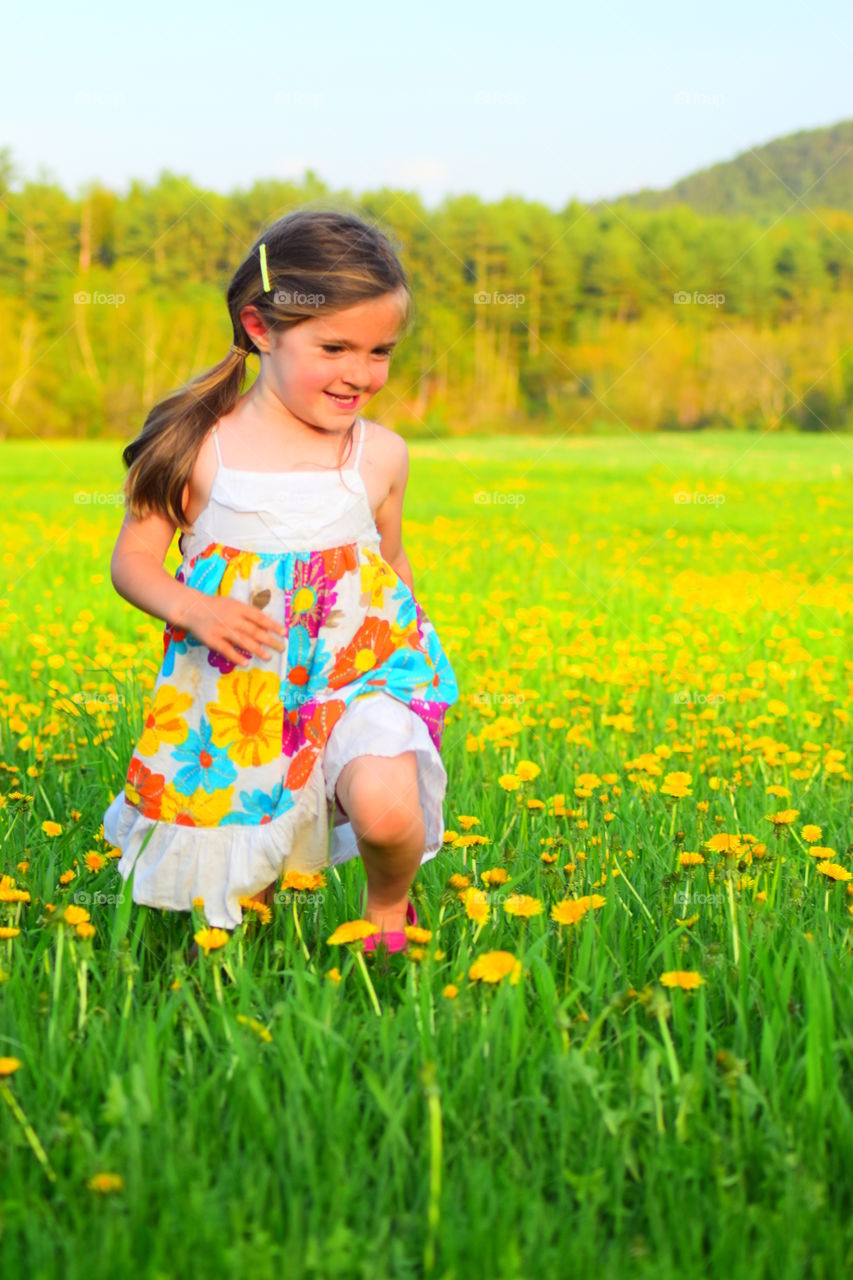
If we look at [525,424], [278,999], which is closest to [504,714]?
[278,999]

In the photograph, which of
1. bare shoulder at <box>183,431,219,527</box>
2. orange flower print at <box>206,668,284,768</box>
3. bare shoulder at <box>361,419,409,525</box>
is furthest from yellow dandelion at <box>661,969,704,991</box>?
bare shoulder at <box>183,431,219,527</box>

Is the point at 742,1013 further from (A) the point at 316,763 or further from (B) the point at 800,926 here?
(A) the point at 316,763

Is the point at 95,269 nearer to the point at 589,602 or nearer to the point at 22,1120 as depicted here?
the point at 589,602

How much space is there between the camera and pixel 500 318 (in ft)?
125

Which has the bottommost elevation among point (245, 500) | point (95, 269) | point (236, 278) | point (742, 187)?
point (245, 500)

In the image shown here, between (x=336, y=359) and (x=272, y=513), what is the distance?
32 cm

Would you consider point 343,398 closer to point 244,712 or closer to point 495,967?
point 244,712

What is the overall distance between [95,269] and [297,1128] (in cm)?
3931

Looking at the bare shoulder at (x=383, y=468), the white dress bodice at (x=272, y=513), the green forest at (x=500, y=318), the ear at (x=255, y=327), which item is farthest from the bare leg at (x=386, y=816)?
the green forest at (x=500, y=318)

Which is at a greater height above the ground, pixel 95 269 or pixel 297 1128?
pixel 95 269

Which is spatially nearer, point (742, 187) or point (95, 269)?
point (95, 269)

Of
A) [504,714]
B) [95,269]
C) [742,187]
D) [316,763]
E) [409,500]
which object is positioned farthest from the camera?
[742,187]

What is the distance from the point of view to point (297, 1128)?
1.74 m

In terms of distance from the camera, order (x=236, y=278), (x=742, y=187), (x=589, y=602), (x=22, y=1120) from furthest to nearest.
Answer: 1. (x=742, y=187)
2. (x=589, y=602)
3. (x=236, y=278)
4. (x=22, y=1120)
